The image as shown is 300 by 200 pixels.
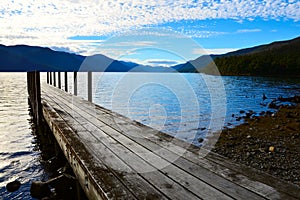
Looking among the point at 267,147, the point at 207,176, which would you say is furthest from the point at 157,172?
the point at 267,147

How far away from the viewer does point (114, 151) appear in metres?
3.97

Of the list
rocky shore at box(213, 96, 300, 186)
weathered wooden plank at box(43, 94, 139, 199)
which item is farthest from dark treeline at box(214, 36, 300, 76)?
weathered wooden plank at box(43, 94, 139, 199)

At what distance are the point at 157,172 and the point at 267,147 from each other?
8.14 meters

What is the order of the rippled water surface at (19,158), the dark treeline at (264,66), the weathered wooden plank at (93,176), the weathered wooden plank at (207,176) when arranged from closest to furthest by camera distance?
the weathered wooden plank at (207,176)
the weathered wooden plank at (93,176)
the rippled water surface at (19,158)
the dark treeline at (264,66)

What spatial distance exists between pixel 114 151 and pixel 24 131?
1086 centimetres

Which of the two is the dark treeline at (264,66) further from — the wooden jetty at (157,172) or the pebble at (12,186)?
the pebble at (12,186)

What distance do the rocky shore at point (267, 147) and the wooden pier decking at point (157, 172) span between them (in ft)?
11.7

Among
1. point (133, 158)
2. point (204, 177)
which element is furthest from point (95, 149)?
point (204, 177)

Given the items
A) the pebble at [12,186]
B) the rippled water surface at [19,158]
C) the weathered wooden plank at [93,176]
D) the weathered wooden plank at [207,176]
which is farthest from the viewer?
the rippled water surface at [19,158]

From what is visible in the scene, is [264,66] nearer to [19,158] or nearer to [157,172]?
[19,158]

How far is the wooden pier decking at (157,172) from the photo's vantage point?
102 inches

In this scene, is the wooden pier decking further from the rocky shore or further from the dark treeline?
the dark treeline

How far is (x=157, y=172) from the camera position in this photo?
10.3 ft

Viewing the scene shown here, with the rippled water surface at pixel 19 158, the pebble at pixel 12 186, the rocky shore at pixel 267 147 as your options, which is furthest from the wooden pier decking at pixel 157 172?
the rocky shore at pixel 267 147
